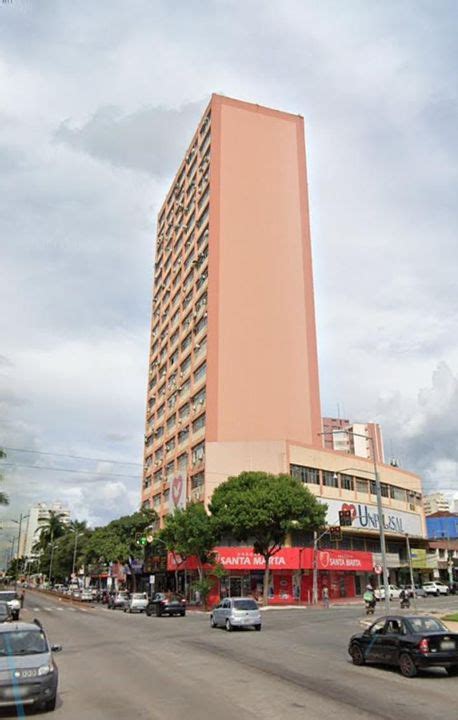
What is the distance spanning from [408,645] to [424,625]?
932mm

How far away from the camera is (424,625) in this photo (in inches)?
624

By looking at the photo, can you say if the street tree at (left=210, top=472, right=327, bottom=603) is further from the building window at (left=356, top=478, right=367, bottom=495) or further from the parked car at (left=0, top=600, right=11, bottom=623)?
the parked car at (left=0, top=600, right=11, bottom=623)

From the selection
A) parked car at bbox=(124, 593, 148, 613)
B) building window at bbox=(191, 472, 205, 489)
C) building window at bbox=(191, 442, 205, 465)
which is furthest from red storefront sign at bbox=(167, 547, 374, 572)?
building window at bbox=(191, 442, 205, 465)

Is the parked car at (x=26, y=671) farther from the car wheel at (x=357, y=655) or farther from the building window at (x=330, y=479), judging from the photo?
the building window at (x=330, y=479)

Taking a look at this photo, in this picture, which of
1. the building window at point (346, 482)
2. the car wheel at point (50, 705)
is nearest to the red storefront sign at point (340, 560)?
the building window at point (346, 482)

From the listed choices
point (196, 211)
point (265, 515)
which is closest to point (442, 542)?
point (265, 515)

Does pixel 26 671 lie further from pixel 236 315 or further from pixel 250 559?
pixel 236 315

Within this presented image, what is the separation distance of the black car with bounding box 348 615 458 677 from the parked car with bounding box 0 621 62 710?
832 cm

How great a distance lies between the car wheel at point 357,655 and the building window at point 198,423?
4809 centimetres

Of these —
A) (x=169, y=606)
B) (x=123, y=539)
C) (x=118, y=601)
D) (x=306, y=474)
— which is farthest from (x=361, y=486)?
(x=169, y=606)

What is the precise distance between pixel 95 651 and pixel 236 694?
9953mm

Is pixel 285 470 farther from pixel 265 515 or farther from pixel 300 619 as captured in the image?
pixel 300 619

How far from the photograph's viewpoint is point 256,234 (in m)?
72.8

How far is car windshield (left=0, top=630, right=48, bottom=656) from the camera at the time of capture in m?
12.1
